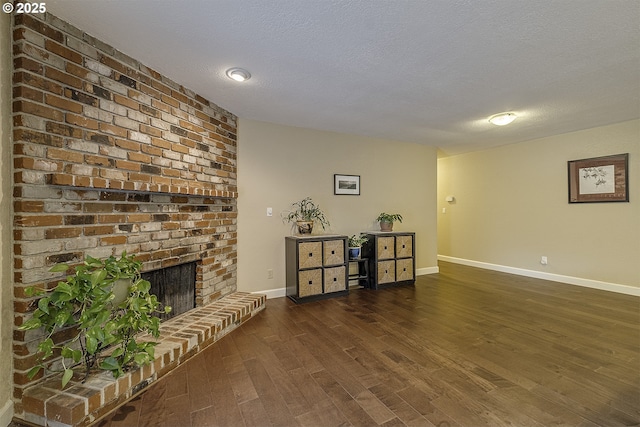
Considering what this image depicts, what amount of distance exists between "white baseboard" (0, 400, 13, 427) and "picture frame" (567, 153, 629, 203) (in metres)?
6.25

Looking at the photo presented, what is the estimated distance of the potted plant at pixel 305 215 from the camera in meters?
3.84

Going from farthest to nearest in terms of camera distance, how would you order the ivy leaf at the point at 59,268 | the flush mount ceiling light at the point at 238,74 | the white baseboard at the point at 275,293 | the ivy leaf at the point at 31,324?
the white baseboard at the point at 275,293, the flush mount ceiling light at the point at 238,74, the ivy leaf at the point at 59,268, the ivy leaf at the point at 31,324

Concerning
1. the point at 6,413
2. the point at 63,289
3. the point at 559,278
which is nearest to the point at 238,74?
the point at 63,289

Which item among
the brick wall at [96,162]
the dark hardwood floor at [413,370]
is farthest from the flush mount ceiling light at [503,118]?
the brick wall at [96,162]

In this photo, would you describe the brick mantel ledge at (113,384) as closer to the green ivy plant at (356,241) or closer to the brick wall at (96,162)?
the brick wall at (96,162)

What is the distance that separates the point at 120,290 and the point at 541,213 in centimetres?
569

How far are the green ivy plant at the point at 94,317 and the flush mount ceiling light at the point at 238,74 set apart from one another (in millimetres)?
1670

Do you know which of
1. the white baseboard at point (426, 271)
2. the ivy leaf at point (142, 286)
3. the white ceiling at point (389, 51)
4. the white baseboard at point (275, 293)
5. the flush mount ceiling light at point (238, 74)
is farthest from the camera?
the white baseboard at point (426, 271)

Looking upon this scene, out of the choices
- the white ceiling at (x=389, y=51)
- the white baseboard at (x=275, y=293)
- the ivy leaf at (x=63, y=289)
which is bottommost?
the white baseboard at (x=275, y=293)

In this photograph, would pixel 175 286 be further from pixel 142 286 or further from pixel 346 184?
pixel 346 184

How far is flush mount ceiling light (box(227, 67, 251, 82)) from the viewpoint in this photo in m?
2.37

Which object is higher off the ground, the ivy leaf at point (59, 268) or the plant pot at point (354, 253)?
the ivy leaf at point (59, 268)

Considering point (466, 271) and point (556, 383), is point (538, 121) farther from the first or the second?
point (556, 383)

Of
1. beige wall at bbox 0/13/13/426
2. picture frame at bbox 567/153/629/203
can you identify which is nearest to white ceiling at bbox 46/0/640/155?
beige wall at bbox 0/13/13/426
